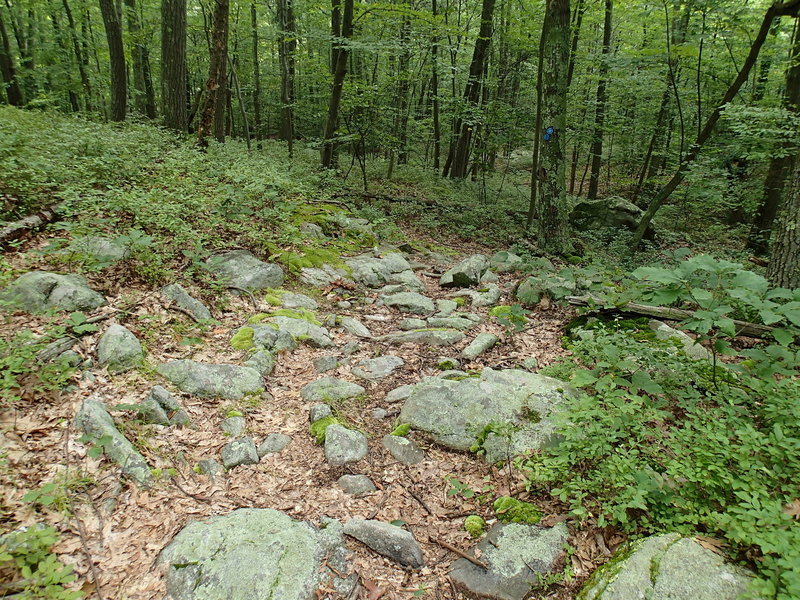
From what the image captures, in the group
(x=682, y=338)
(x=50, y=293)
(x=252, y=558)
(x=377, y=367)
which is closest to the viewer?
(x=252, y=558)

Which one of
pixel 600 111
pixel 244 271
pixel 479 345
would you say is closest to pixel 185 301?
pixel 244 271

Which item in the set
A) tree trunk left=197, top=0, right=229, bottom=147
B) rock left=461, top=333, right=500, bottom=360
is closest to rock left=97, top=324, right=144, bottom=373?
rock left=461, top=333, right=500, bottom=360

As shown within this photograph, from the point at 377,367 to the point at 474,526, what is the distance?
7.28 ft

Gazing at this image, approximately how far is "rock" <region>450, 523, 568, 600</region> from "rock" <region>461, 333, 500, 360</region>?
232 centimetres

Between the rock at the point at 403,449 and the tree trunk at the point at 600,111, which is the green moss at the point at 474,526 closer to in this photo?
the rock at the point at 403,449

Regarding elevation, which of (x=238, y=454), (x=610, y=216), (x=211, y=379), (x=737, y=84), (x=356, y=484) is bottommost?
(x=356, y=484)

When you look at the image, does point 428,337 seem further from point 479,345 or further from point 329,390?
point 329,390

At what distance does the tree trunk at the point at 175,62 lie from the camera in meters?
10.8

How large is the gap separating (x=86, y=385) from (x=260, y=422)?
4.43 ft

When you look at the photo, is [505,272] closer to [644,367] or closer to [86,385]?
[644,367]

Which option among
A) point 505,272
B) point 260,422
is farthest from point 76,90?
point 260,422

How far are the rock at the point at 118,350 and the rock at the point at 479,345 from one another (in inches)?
129

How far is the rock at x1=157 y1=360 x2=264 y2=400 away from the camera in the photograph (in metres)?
3.86

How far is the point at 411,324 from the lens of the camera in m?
5.93
